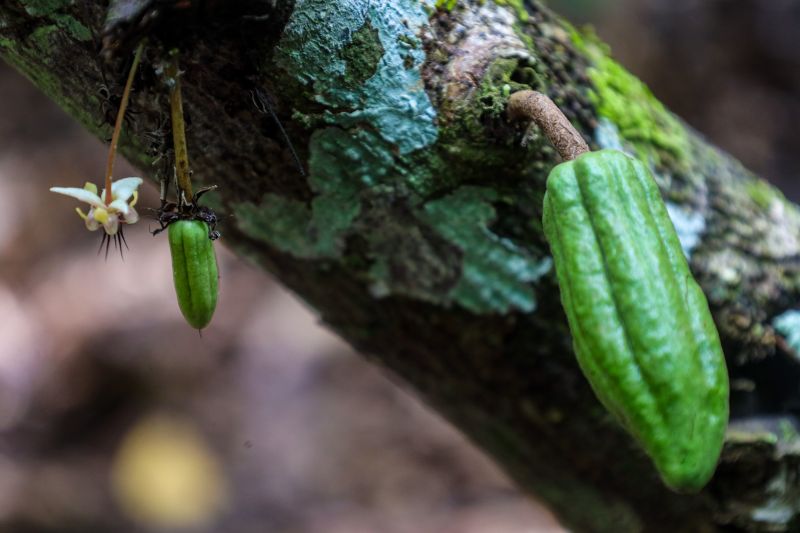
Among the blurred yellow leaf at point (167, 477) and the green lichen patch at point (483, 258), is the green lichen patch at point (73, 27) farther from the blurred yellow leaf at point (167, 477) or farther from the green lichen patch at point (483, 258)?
the blurred yellow leaf at point (167, 477)

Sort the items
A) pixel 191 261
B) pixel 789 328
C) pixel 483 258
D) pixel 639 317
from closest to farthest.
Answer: pixel 639 317
pixel 191 261
pixel 483 258
pixel 789 328

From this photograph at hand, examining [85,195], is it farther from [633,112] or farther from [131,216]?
[633,112]

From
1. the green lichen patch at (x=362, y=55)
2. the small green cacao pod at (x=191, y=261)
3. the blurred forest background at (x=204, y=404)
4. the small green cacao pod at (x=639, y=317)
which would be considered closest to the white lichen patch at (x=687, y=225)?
the small green cacao pod at (x=639, y=317)

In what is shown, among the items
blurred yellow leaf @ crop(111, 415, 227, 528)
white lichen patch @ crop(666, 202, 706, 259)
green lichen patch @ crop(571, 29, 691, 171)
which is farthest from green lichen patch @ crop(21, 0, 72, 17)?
blurred yellow leaf @ crop(111, 415, 227, 528)

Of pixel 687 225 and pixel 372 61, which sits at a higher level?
pixel 372 61

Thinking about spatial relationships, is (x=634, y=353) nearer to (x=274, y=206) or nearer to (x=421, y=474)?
(x=274, y=206)

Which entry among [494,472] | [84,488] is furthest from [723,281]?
[84,488]

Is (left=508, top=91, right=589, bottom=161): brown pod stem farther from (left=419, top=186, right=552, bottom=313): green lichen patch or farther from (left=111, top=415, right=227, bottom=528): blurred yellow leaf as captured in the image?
(left=111, top=415, right=227, bottom=528): blurred yellow leaf

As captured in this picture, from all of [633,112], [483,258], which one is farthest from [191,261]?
[633,112]
